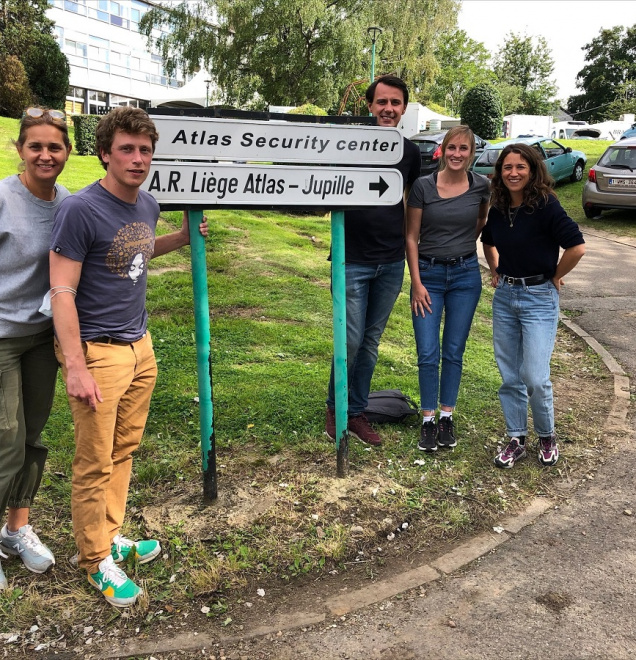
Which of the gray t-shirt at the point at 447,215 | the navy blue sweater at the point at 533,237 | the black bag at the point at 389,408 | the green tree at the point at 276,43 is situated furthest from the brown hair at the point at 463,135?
the green tree at the point at 276,43

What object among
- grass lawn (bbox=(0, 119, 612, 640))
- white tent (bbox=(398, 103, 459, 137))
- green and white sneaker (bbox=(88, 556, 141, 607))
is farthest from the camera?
white tent (bbox=(398, 103, 459, 137))

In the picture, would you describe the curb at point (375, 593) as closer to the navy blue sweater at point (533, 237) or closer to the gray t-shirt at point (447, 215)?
the navy blue sweater at point (533, 237)

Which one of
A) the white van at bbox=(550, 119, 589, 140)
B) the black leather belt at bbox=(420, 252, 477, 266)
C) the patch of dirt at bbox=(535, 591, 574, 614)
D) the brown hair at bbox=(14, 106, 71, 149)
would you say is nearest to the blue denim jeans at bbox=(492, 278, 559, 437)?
the black leather belt at bbox=(420, 252, 477, 266)

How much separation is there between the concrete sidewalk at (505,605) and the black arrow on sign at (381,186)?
189 centimetres

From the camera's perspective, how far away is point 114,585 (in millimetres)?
A: 2754

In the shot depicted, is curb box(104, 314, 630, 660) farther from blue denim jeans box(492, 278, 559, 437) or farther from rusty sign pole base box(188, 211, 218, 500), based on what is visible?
rusty sign pole base box(188, 211, 218, 500)

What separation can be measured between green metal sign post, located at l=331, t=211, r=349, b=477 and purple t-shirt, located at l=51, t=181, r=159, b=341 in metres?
1.22

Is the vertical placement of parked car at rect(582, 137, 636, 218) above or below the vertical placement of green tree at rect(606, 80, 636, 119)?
below

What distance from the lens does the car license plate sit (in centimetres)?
1334

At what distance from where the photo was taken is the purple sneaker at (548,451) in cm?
409

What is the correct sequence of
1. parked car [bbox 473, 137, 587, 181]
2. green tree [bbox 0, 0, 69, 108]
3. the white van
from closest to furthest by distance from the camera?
parked car [bbox 473, 137, 587, 181] < green tree [bbox 0, 0, 69, 108] < the white van

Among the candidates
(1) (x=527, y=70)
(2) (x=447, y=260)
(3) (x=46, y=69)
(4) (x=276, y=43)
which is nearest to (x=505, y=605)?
(2) (x=447, y=260)

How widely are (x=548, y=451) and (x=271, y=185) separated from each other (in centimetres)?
239

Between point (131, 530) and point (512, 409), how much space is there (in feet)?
7.83
